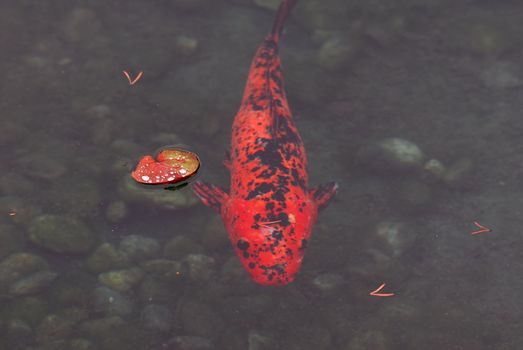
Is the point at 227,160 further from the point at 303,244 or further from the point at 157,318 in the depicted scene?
the point at 157,318

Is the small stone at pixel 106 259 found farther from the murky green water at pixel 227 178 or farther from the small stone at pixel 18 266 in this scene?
the small stone at pixel 18 266

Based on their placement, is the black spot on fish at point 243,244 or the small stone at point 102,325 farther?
the black spot on fish at point 243,244

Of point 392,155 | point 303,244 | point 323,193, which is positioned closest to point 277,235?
point 303,244

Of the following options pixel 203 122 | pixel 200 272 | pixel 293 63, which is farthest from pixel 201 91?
pixel 200 272

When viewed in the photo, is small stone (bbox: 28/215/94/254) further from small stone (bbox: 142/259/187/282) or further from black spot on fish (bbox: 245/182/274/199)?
black spot on fish (bbox: 245/182/274/199)

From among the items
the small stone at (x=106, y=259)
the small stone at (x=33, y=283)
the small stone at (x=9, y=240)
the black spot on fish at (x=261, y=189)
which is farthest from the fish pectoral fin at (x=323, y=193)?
the small stone at (x=9, y=240)
